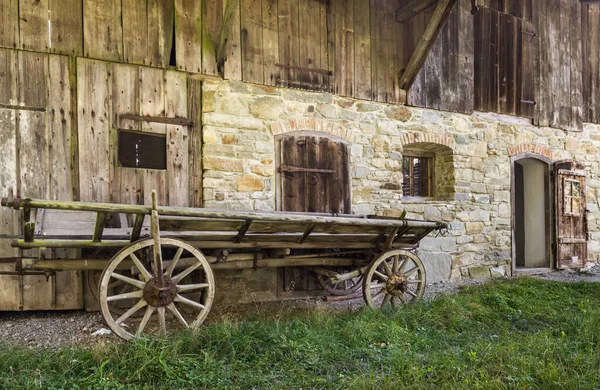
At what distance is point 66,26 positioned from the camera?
4.35m

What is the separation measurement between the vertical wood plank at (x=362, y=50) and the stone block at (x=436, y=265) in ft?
8.24

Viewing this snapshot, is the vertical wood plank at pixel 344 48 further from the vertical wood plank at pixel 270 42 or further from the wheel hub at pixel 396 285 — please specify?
the wheel hub at pixel 396 285

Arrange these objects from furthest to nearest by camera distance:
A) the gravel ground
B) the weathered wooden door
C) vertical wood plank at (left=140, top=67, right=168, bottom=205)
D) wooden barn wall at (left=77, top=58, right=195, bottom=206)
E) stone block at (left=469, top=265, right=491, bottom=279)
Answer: stone block at (left=469, top=265, right=491, bottom=279) → the weathered wooden door → vertical wood plank at (left=140, top=67, right=168, bottom=205) → wooden barn wall at (left=77, top=58, right=195, bottom=206) → the gravel ground

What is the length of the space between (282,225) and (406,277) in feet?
5.28

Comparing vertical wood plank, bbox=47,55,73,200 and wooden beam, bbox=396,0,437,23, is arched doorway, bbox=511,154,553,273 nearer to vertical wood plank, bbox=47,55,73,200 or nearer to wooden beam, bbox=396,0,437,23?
wooden beam, bbox=396,0,437,23

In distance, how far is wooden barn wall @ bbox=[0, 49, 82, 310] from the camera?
411 cm

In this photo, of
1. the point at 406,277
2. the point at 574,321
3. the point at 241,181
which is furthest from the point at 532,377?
the point at 241,181

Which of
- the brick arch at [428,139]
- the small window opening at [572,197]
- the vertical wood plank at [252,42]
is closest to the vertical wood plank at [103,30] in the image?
the vertical wood plank at [252,42]

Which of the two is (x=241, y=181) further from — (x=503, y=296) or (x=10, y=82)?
(x=503, y=296)

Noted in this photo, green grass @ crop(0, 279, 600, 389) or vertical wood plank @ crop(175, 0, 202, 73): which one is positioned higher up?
vertical wood plank @ crop(175, 0, 202, 73)

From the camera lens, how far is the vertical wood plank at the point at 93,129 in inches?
171

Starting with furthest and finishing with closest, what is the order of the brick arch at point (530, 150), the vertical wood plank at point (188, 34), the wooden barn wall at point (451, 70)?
1. the brick arch at point (530, 150)
2. the wooden barn wall at point (451, 70)
3. the vertical wood plank at point (188, 34)

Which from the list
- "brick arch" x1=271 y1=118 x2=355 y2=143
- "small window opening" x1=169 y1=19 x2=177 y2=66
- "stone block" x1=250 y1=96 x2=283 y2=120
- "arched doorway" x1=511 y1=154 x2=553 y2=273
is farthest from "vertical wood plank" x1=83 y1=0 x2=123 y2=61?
"arched doorway" x1=511 y1=154 x2=553 y2=273

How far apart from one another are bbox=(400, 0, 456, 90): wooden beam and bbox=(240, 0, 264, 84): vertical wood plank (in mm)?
2209
